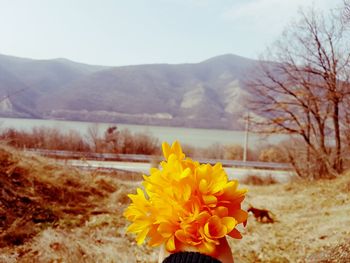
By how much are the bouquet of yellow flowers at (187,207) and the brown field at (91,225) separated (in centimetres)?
412

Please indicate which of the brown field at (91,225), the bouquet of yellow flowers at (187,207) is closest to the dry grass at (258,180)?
the brown field at (91,225)

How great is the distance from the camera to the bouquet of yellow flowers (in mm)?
2086

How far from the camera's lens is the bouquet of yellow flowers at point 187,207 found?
82.1 inches

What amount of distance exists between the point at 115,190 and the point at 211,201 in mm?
11144

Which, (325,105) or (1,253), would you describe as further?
(325,105)

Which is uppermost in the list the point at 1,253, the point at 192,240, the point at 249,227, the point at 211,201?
the point at 211,201

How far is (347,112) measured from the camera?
51.8 ft

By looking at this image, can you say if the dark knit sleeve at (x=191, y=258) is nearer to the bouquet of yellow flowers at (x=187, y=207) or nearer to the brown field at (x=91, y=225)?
the bouquet of yellow flowers at (x=187, y=207)

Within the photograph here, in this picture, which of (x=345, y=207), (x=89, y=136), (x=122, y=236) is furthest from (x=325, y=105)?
(x=89, y=136)

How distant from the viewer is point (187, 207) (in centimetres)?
212

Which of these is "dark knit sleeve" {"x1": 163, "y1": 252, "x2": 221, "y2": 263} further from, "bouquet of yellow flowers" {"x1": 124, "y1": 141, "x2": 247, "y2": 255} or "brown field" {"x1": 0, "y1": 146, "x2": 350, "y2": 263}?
"brown field" {"x1": 0, "y1": 146, "x2": 350, "y2": 263}

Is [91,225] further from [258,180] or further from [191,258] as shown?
[258,180]

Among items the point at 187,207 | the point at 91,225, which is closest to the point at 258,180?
the point at 91,225

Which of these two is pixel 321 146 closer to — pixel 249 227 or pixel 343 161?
pixel 343 161
